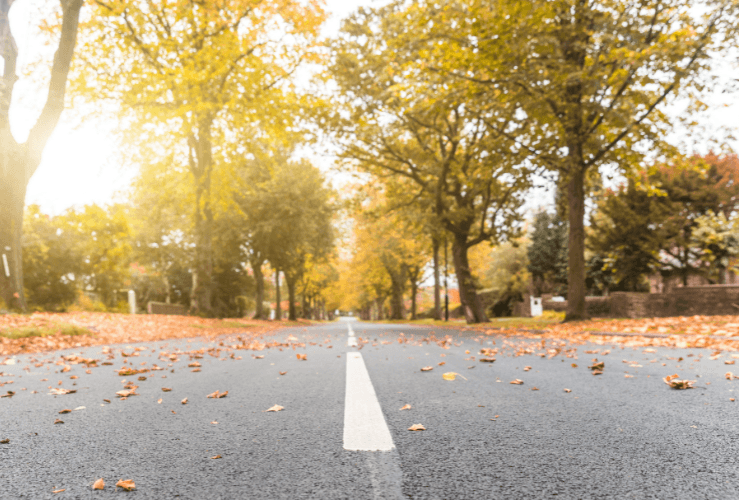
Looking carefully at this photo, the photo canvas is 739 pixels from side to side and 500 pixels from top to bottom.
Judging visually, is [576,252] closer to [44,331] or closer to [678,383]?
[678,383]

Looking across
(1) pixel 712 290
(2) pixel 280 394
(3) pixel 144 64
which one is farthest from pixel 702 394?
(3) pixel 144 64

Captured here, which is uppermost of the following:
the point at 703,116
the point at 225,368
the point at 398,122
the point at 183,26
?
the point at 183,26

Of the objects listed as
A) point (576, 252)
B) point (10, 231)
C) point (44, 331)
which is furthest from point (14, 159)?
point (576, 252)

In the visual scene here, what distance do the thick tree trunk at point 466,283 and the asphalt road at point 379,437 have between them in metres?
15.0

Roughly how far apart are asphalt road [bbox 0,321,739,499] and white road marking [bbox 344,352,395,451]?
0.01 m

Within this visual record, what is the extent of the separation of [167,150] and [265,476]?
2067 cm

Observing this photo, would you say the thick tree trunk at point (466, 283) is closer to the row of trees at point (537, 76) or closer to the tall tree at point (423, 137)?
the tall tree at point (423, 137)

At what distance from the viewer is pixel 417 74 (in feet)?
40.0

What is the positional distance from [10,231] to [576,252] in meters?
15.1

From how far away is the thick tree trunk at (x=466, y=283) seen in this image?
786 inches

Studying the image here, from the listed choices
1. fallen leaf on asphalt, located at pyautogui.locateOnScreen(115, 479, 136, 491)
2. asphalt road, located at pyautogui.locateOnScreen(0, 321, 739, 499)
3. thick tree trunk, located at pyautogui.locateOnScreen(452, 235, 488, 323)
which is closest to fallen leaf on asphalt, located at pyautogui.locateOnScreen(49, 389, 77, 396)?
asphalt road, located at pyautogui.locateOnScreen(0, 321, 739, 499)

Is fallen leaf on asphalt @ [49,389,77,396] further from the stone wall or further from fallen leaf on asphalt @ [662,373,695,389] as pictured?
the stone wall

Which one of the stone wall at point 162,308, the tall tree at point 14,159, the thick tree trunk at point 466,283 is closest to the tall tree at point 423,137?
the thick tree trunk at point 466,283

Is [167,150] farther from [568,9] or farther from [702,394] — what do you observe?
[702,394]
